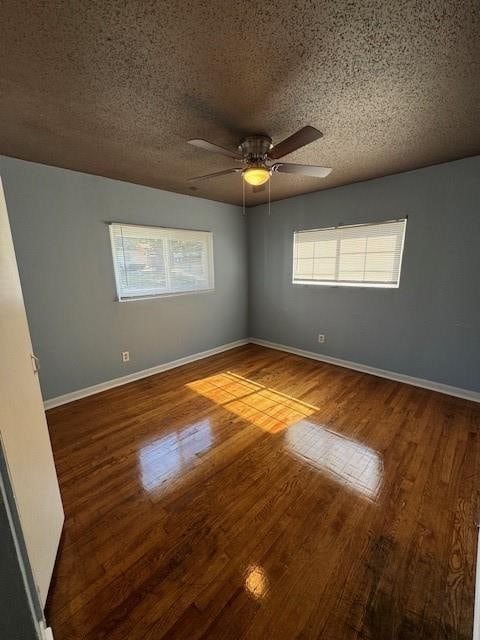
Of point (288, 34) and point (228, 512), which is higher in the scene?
point (288, 34)

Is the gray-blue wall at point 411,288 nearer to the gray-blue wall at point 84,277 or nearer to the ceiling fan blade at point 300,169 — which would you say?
the ceiling fan blade at point 300,169

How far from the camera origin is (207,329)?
13.2 feet

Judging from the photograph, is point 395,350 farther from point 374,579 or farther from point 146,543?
point 146,543

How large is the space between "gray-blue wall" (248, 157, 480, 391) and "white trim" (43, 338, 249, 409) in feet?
4.58

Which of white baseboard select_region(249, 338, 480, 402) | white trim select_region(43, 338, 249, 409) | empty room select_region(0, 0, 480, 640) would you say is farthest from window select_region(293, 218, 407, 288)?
white trim select_region(43, 338, 249, 409)

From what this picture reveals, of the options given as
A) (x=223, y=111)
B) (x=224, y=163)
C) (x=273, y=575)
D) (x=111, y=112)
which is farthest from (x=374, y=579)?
(x=224, y=163)

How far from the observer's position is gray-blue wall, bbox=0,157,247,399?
7.75ft

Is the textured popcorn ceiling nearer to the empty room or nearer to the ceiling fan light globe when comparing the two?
the empty room

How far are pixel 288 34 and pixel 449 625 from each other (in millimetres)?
2527

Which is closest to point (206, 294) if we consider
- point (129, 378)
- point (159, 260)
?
point (159, 260)

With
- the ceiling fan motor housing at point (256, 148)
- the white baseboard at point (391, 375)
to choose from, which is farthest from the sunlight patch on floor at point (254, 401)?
the ceiling fan motor housing at point (256, 148)

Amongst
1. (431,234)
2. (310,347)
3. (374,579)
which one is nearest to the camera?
(374,579)

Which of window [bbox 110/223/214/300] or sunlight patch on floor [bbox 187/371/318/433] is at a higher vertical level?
window [bbox 110/223/214/300]

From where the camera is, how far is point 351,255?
3.29 m
